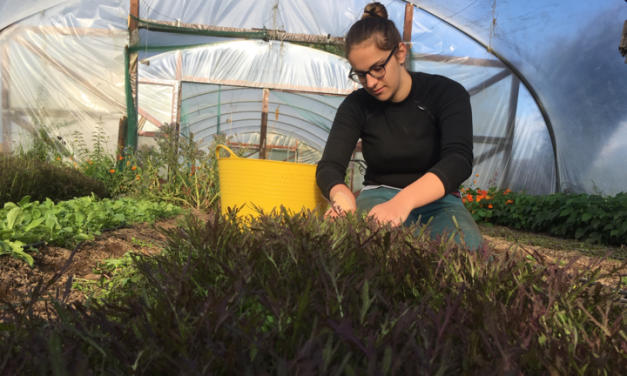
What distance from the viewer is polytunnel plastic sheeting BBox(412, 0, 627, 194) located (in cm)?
759

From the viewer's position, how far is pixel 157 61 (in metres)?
9.57

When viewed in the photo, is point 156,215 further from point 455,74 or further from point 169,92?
point 455,74

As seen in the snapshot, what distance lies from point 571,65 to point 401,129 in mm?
7730

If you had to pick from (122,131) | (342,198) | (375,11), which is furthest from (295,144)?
(342,198)

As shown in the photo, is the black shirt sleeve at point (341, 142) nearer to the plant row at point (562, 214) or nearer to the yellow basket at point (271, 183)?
the yellow basket at point (271, 183)

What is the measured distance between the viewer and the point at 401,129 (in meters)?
2.52

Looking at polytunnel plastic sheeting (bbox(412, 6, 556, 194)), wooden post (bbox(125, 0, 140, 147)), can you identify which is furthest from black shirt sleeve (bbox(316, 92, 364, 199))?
polytunnel plastic sheeting (bbox(412, 6, 556, 194))

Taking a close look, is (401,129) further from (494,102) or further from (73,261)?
(494,102)

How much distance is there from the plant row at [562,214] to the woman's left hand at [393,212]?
15.3ft

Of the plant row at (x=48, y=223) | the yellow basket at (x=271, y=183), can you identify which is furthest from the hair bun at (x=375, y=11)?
the plant row at (x=48, y=223)

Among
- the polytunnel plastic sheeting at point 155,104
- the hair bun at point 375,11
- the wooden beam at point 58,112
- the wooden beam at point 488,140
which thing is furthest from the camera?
the wooden beam at point 488,140

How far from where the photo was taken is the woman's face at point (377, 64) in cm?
217

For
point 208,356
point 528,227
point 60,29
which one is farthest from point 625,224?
point 60,29

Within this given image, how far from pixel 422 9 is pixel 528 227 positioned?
228 inches
